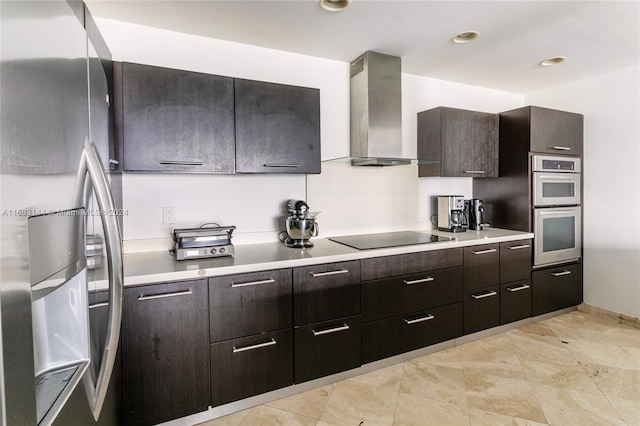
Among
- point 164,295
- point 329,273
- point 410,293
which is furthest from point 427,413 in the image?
point 164,295

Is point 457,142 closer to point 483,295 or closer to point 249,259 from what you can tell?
point 483,295

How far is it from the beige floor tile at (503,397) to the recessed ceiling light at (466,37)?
237 centimetres

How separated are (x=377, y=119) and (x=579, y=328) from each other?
2.61 meters

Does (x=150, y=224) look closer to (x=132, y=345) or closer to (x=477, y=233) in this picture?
(x=132, y=345)

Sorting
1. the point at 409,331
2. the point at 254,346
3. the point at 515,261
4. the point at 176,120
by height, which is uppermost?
the point at 176,120

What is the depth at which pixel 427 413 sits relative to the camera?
1.92 metres

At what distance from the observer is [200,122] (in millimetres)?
2014

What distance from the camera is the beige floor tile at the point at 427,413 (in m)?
1.85

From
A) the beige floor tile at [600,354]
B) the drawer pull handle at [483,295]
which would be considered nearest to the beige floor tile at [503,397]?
the drawer pull handle at [483,295]

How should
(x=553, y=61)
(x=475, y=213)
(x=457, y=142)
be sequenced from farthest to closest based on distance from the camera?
(x=475, y=213)
(x=457, y=142)
(x=553, y=61)

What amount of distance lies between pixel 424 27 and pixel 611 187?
96.7 inches

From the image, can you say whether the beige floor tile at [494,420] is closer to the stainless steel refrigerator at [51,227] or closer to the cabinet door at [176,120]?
the stainless steel refrigerator at [51,227]

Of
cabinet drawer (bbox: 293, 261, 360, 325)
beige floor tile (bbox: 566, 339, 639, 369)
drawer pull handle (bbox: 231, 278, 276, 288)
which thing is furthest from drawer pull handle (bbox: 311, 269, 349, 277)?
beige floor tile (bbox: 566, 339, 639, 369)

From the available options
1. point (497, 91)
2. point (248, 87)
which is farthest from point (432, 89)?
point (248, 87)
